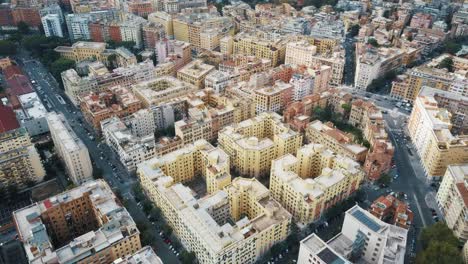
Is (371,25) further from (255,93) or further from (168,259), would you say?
(168,259)

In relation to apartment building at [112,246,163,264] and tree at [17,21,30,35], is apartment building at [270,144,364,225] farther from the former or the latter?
tree at [17,21,30,35]

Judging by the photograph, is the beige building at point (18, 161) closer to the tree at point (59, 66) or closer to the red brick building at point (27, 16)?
the tree at point (59, 66)

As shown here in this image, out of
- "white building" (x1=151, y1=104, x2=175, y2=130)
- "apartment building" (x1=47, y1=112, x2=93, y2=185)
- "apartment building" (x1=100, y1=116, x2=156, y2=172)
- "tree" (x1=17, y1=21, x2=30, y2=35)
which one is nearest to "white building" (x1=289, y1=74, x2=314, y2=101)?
"white building" (x1=151, y1=104, x2=175, y2=130)

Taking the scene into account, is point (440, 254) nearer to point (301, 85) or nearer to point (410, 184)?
point (410, 184)

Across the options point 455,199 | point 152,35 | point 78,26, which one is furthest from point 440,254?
point 78,26

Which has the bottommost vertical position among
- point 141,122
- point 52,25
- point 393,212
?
point 393,212

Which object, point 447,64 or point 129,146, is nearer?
point 129,146
